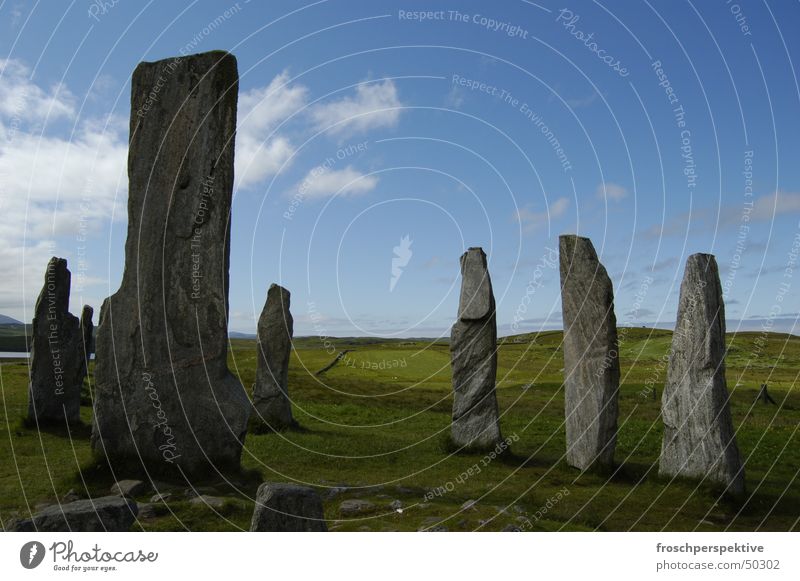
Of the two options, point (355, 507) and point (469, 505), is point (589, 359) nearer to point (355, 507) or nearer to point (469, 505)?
point (469, 505)

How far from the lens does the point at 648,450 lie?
1812cm

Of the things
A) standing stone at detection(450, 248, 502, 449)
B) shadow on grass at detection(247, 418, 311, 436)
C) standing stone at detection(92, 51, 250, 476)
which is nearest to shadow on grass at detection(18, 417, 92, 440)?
shadow on grass at detection(247, 418, 311, 436)

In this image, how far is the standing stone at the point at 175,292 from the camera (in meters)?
12.1

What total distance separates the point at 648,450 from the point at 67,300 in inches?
676

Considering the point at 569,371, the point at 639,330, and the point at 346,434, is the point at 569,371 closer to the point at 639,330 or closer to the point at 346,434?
the point at 346,434

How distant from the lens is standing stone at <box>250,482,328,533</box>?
22.1 feet

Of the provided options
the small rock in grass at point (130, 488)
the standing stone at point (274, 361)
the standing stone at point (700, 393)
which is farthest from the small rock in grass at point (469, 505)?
the standing stone at point (274, 361)

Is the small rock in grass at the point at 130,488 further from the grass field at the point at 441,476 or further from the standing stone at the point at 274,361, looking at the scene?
the standing stone at the point at 274,361

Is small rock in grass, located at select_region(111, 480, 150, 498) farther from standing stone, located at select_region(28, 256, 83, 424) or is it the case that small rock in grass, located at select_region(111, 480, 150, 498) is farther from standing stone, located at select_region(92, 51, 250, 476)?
standing stone, located at select_region(28, 256, 83, 424)

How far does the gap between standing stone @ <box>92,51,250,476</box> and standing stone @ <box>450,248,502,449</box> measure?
22.0ft

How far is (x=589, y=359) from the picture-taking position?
14867 millimetres

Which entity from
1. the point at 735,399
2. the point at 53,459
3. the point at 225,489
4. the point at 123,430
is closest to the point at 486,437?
Answer: the point at 225,489
